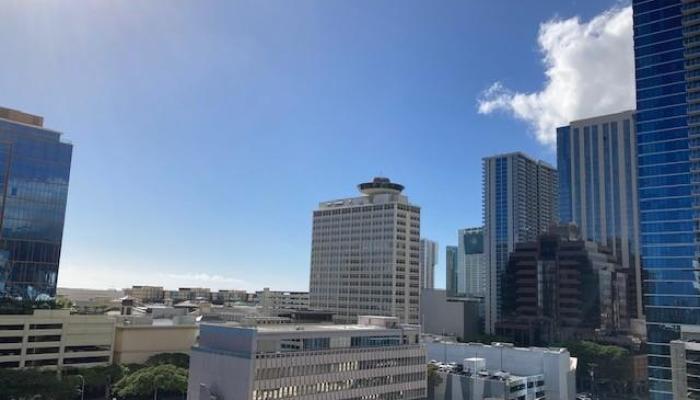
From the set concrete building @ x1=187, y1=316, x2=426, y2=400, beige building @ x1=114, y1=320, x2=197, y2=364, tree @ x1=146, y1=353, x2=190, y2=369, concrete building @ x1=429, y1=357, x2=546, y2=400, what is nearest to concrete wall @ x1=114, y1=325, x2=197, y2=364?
beige building @ x1=114, y1=320, x2=197, y2=364

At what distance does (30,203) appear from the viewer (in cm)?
17700

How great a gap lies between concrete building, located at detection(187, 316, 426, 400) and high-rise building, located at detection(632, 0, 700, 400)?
6591 cm

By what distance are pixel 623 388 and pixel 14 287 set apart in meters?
197

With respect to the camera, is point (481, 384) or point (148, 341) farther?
point (148, 341)

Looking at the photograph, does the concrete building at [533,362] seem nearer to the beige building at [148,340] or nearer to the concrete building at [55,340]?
the beige building at [148,340]

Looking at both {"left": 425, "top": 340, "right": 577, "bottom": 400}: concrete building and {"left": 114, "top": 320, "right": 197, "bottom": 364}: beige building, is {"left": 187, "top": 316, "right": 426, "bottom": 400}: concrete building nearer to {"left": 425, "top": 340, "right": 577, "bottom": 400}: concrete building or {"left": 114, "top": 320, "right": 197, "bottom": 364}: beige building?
{"left": 425, "top": 340, "right": 577, "bottom": 400}: concrete building

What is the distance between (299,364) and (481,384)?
47860mm

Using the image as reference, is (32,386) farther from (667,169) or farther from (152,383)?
(667,169)

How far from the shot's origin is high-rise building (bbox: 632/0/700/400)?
132625 mm

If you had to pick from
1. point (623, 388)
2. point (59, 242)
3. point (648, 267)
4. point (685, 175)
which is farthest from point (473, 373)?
point (59, 242)

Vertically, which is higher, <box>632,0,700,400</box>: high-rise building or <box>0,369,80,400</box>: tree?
<box>632,0,700,400</box>: high-rise building

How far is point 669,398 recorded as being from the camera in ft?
416

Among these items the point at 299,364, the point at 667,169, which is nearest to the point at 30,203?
the point at 299,364

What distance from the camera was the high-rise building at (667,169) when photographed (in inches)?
5221
